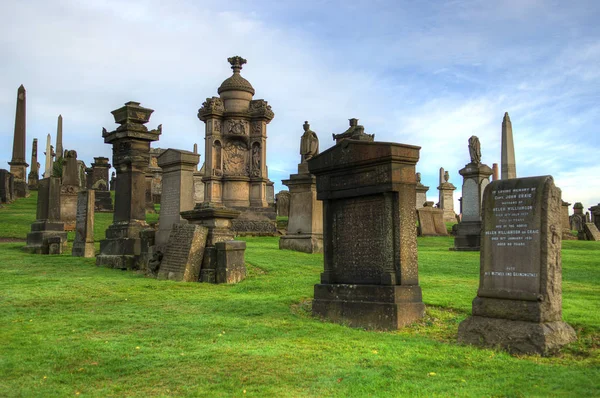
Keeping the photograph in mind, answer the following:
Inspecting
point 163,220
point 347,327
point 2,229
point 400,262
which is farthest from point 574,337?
point 2,229

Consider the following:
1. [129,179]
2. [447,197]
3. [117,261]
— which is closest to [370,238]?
[117,261]

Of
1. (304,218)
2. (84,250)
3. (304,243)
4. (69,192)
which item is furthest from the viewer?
(69,192)

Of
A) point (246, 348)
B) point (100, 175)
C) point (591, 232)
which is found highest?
point (100, 175)

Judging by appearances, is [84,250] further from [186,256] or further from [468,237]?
[468,237]

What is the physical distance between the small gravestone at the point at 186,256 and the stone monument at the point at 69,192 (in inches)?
626

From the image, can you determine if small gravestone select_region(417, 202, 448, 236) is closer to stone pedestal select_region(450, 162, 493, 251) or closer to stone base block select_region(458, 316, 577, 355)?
stone pedestal select_region(450, 162, 493, 251)

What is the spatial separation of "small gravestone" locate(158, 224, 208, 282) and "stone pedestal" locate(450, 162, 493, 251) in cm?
1053

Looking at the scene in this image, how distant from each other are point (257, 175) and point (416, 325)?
1935cm

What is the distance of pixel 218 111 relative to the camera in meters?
25.7

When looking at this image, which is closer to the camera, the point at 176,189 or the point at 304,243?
the point at 176,189

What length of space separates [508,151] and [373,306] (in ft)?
51.3

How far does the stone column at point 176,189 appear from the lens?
1439 cm

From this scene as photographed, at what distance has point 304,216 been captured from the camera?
17.5m

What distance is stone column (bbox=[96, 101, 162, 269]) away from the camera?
14852mm
